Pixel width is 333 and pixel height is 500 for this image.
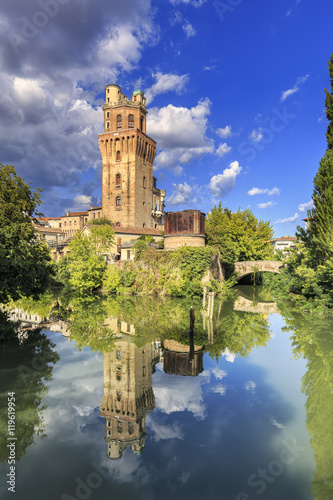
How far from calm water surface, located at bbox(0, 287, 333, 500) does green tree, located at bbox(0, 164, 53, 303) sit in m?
2.64

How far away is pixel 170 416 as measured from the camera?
25.7 ft

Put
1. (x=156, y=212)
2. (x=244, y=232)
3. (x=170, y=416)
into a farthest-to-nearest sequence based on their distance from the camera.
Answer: (x=156, y=212)
(x=244, y=232)
(x=170, y=416)

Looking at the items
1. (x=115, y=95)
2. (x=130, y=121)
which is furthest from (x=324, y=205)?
(x=115, y=95)

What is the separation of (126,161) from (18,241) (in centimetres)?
4349

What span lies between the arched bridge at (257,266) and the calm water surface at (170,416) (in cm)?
2660

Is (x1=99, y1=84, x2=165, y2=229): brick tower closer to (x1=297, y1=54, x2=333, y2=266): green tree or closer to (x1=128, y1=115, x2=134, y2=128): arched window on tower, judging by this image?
(x1=128, y1=115, x2=134, y2=128): arched window on tower

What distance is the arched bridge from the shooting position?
41.1 m

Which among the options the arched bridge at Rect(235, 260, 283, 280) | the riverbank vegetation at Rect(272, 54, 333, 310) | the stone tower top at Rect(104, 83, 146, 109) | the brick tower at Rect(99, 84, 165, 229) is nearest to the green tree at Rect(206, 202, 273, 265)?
the arched bridge at Rect(235, 260, 283, 280)

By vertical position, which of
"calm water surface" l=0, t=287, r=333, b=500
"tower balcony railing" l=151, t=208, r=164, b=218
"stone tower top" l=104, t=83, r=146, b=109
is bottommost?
"calm water surface" l=0, t=287, r=333, b=500

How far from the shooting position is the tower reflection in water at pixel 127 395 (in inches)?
268

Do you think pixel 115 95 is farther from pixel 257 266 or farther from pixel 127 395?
pixel 127 395

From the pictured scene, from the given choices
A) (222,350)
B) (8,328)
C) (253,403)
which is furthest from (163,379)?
(8,328)

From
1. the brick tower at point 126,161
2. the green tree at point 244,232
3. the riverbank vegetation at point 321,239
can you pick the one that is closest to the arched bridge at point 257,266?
the green tree at point 244,232

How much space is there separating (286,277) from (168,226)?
14.1m
